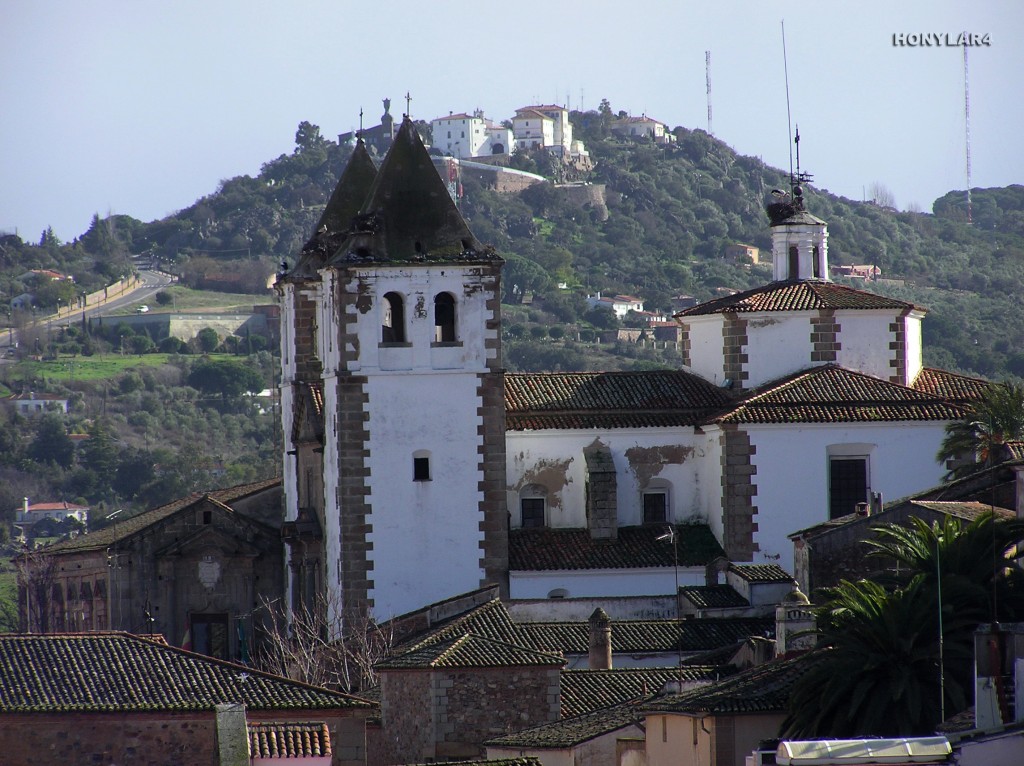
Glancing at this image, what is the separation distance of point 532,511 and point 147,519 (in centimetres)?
1740

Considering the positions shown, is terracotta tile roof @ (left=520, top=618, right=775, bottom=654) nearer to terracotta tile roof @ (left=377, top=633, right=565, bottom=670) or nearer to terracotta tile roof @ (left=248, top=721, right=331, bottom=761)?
terracotta tile roof @ (left=377, top=633, right=565, bottom=670)

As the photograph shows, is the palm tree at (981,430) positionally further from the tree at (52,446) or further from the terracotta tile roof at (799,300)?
the tree at (52,446)

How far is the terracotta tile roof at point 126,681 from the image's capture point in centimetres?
4466

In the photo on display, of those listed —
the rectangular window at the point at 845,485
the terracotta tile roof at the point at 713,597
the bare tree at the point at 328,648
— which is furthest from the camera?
the rectangular window at the point at 845,485

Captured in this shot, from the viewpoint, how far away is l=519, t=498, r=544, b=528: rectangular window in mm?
60250

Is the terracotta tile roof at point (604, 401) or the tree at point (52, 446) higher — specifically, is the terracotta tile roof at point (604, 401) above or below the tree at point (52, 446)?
above

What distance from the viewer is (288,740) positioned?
144ft

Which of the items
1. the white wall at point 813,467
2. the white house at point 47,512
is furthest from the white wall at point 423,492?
the white house at point 47,512

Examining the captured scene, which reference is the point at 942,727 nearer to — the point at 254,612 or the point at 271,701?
the point at 271,701

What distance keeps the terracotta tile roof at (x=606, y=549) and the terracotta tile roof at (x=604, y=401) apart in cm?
250

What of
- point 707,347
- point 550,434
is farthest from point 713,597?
point 707,347

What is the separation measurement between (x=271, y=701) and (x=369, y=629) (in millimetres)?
10108

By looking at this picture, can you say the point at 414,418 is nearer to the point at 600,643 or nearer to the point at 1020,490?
the point at 600,643

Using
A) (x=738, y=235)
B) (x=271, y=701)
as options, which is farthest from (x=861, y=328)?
(x=738, y=235)
